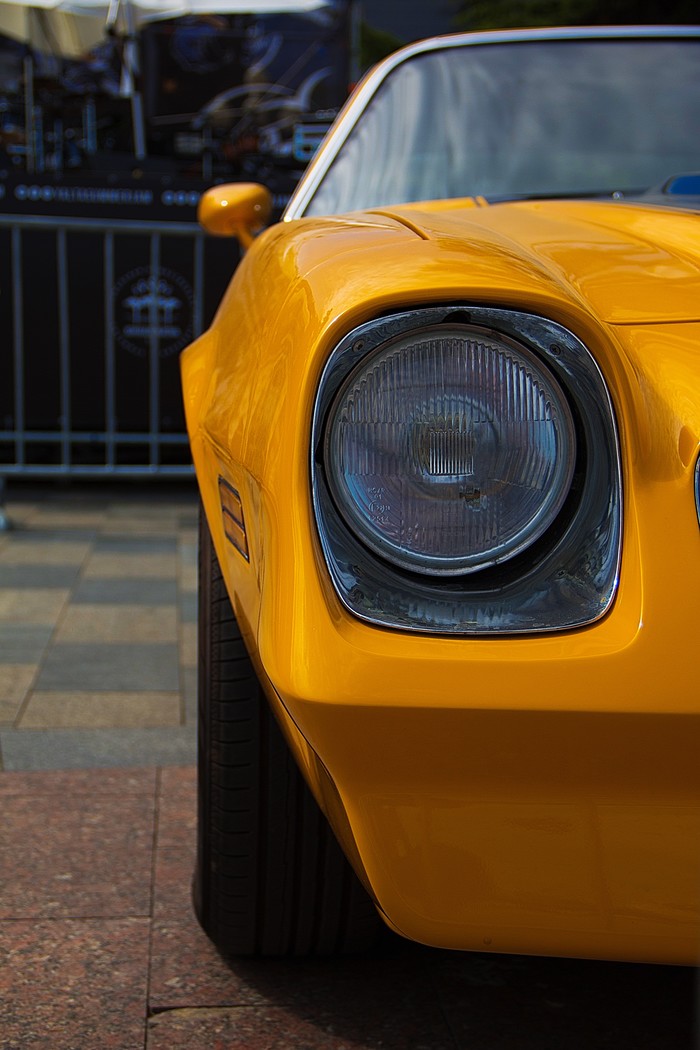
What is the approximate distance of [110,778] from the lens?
99.4 inches

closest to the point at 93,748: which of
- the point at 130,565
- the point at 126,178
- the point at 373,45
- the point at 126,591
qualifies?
the point at 126,591

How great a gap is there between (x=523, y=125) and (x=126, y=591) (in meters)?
2.39

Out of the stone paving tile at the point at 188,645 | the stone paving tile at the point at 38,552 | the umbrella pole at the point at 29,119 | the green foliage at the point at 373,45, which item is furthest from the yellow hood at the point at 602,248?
the green foliage at the point at 373,45

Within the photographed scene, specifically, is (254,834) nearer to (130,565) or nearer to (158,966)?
(158,966)

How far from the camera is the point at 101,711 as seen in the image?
2990 millimetres

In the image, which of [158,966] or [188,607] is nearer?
[158,966]

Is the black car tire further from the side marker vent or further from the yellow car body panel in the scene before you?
the yellow car body panel

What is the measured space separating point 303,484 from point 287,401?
0.09 m

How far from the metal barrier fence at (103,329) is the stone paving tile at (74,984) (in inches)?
166

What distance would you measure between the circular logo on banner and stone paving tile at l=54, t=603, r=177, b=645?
248 cm

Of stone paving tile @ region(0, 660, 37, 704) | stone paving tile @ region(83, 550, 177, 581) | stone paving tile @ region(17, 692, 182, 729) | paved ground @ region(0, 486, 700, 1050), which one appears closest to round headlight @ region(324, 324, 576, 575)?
paved ground @ region(0, 486, 700, 1050)

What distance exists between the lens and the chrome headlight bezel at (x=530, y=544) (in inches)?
44.7

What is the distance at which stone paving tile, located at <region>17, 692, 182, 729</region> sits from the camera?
2891 millimetres

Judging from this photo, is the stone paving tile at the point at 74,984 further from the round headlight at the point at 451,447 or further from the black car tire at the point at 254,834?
the round headlight at the point at 451,447
